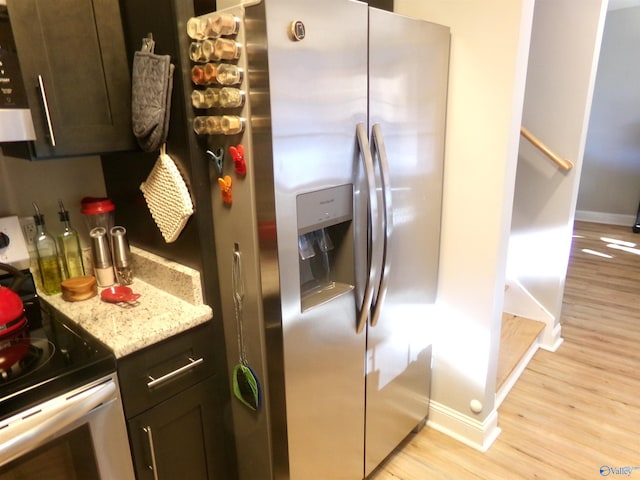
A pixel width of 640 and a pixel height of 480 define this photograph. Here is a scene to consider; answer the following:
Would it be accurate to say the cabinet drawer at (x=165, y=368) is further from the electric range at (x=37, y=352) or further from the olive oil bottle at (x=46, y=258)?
the olive oil bottle at (x=46, y=258)

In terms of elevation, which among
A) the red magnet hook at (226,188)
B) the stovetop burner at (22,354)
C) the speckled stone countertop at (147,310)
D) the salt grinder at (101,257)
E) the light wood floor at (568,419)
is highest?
the red magnet hook at (226,188)

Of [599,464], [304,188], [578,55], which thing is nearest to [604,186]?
[578,55]

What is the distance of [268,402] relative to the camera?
1387 mm

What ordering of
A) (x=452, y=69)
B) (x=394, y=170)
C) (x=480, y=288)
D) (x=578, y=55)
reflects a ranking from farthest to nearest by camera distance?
(x=578, y=55), (x=480, y=288), (x=452, y=69), (x=394, y=170)

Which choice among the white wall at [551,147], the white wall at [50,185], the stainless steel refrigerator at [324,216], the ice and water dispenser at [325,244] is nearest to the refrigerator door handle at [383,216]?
the stainless steel refrigerator at [324,216]

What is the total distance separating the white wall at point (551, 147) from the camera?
2.49m

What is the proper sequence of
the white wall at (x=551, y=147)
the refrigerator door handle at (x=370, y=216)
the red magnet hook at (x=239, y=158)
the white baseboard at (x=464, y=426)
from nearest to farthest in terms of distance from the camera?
1. the red magnet hook at (x=239, y=158)
2. the refrigerator door handle at (x=370, y=216)
3. the white baseboard at (x=464, y=426)
4. the white wall at (x=551, y=147)

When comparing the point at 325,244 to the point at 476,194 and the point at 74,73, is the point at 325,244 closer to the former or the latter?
the point at 476,194

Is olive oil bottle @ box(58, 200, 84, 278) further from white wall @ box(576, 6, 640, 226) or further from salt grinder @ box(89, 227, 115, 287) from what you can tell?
white wall @ box(576, 6, 640, 226)

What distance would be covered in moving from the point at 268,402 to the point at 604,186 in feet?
19.3

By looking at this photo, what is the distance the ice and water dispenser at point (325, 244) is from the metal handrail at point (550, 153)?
1.79 meters

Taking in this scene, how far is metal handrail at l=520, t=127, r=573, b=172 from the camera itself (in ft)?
8.50

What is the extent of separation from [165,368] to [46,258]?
639 mm

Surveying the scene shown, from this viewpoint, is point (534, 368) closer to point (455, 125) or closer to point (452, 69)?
point (455, 125)
